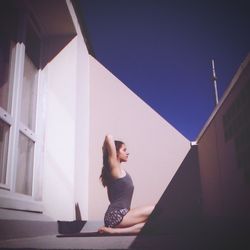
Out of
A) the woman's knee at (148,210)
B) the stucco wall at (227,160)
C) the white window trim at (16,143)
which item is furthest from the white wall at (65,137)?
the stucco wall at (227,160)

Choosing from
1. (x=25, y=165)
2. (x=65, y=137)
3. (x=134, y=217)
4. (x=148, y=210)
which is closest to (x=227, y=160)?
(x=148, y=210)

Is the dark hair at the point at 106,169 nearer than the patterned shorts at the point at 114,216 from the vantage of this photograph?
No

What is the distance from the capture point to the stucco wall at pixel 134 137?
3.94 m

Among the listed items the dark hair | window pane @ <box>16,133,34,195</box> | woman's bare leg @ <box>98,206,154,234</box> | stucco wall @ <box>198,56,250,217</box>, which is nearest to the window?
window pane @ <box>16,133,34,195</box>

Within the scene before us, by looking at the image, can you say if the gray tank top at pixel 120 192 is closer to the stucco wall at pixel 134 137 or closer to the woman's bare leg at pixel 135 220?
the woman's bare leg at pixel 135 220

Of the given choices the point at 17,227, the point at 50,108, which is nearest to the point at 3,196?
the point at 17,227

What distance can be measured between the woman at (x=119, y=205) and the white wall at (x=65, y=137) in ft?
1.33

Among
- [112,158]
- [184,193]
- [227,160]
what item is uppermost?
[112,158]

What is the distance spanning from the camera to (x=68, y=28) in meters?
3.52

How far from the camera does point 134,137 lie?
4.13 m

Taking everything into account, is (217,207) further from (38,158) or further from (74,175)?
(38,158)

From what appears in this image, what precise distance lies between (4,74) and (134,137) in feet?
7.07

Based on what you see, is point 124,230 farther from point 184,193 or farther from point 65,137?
point 184,193

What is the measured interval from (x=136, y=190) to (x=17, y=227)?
7.13 feet
